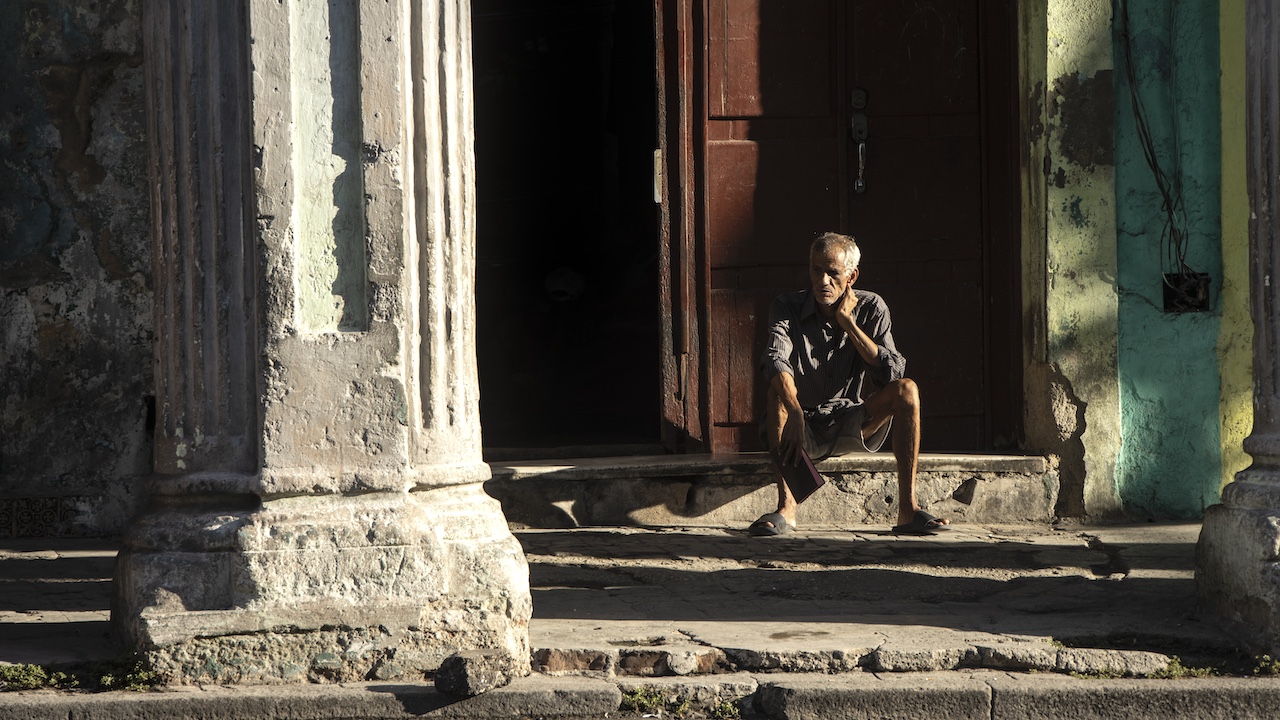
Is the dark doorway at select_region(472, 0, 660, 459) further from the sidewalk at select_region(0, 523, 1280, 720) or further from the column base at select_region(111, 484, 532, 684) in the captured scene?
the column base at select_region(111, 484, 532, 684)

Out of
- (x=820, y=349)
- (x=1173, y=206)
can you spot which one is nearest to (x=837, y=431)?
(x=820, y=349)

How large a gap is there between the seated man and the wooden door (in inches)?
16.6

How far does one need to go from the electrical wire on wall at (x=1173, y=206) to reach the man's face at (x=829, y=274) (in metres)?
1.39

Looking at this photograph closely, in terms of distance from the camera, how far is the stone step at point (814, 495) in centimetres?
534

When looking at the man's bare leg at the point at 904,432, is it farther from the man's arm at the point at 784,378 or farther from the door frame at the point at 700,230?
the door frame at the point at 700,230

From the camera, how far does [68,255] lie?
511 cm

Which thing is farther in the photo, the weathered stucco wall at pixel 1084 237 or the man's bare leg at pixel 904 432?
the weathered stucco wall at pixel 1084 237

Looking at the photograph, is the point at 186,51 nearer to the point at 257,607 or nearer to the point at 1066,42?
the point at 257,607

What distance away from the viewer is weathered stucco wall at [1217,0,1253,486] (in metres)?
5.26

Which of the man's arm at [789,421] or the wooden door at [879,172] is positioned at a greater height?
the wooden door at [879,172]

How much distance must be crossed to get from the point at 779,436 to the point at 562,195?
466 cm

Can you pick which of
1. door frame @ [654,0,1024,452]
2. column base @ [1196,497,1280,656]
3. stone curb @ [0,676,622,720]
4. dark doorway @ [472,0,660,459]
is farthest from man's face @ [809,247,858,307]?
dark doorway @ [472,0,660,459]

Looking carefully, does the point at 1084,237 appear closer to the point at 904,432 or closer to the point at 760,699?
the point at 904,432

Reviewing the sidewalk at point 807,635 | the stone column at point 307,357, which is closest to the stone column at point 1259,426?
the sidewalk at point 807,635
